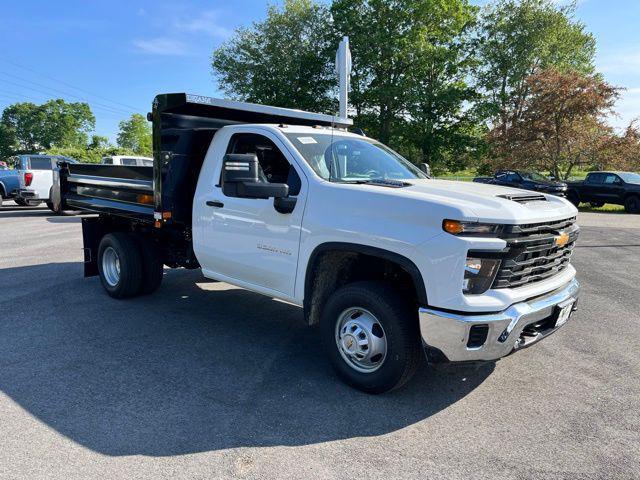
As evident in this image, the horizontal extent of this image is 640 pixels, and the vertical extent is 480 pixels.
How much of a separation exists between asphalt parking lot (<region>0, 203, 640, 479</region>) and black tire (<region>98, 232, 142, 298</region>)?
321 millimetres

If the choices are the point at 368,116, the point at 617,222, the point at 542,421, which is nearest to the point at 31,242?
the point at 542,421

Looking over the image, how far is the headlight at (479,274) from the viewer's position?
3.11m

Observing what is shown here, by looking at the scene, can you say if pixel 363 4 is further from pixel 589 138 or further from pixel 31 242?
pixel 31 242

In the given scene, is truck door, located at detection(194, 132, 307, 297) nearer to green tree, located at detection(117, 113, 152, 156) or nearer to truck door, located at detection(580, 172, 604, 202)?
truck door, located at detection(580, 172, 604, 202)

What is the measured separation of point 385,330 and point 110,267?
14.4 ft

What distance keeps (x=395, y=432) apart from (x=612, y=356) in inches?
104

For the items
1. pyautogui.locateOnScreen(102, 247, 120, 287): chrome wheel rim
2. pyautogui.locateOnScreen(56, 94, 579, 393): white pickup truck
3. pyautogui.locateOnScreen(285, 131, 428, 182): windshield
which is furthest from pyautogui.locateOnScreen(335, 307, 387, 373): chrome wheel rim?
pyautogui.locateOnScreen(102, 247, 120, 287): chrome wheel rim

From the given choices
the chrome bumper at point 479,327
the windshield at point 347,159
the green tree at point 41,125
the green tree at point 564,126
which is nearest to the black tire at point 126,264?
the windshield at point 347,159

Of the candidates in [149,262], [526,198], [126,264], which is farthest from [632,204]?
[126,264]

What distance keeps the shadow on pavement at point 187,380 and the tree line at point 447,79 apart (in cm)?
2563

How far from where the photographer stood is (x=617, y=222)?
53.4ft

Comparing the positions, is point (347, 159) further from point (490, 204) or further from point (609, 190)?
point (609, 190)

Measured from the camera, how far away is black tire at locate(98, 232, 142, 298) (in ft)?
19.5

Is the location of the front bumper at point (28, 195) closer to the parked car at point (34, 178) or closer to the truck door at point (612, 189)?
the parked car at point (34, 178)
